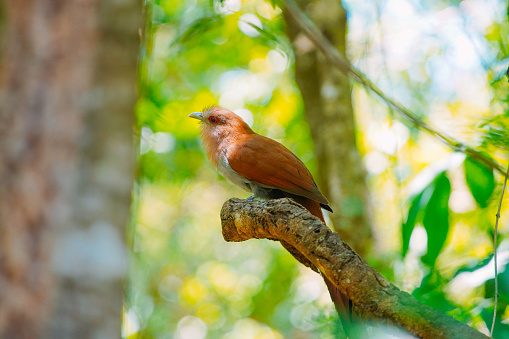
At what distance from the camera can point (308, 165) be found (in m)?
7.39

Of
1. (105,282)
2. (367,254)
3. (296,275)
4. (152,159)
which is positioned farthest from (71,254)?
(296,275)

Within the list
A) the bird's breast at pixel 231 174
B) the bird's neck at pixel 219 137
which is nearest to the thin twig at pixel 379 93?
the bird's breast at pixel 231 174

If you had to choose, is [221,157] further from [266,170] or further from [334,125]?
[334,125]

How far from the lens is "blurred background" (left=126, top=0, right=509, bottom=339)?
84.7 inches

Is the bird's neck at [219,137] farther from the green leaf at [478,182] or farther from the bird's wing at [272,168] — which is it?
the green leaf at [478,182]

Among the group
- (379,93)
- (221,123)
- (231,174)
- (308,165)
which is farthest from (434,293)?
(308,165)

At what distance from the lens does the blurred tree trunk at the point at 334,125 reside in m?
4.80

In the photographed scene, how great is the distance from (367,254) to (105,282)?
11.7 ft

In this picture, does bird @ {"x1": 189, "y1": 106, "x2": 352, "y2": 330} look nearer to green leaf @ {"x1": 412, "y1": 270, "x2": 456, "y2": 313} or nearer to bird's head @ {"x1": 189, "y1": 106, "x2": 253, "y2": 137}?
bird's head @ {"x1": 189, "y1": 106, "x2": 253, "y2": 137}

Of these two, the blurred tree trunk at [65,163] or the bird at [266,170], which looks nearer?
the blurred tree trunk at [65,163]

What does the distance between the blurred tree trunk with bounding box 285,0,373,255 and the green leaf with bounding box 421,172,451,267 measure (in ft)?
9.14

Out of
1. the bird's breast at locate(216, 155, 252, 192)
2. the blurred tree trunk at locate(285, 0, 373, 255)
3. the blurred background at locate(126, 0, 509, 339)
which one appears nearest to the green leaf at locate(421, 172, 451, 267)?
the blurred background at locate(126, 0, 509, 339)

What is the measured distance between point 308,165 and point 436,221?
550cm

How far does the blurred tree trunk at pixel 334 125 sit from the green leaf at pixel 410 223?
2781 mm
